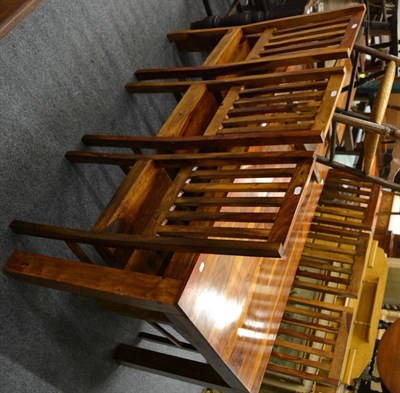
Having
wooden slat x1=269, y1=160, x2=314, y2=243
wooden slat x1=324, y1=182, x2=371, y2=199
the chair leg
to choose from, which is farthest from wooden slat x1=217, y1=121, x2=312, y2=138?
wooden slat x1=324, y1=182, x2=371, y2=199

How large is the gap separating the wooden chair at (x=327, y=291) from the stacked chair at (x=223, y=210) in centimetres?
1

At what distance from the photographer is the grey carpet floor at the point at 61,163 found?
152 cm

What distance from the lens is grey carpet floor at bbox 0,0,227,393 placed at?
1518 mm

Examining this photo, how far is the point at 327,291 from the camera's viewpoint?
253cm

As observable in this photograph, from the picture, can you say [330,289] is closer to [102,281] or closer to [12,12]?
[102,281]

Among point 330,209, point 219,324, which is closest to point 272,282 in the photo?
point 219,324

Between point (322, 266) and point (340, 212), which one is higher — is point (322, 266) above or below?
below

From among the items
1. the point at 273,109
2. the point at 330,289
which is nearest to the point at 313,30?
the point at 273,109

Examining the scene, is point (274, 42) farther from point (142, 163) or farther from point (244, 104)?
point (142, 163)

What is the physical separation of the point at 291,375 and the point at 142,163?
1.45 metres

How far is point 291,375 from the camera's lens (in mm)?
2324

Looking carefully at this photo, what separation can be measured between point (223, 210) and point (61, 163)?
670 mm

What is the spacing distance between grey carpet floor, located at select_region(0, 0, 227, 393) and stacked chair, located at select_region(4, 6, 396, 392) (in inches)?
3.3

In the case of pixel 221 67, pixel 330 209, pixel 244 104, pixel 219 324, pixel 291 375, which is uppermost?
pixel 330 209
